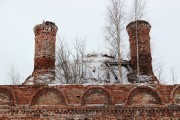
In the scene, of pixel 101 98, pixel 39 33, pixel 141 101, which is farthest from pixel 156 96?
pixel 39 33

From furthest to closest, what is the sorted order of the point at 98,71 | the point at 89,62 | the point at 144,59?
the point at 89,62, the point at 98,71, the point at 144,59

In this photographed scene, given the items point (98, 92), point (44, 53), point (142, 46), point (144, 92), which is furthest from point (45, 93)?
point (142, 46)

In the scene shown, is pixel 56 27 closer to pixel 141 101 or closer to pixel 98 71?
pixel 98 71

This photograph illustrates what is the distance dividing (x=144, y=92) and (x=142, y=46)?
7.57 feet

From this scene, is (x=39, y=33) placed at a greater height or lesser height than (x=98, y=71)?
greater

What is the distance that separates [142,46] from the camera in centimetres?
1042

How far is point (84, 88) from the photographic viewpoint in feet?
27.9

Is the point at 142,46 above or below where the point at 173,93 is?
above

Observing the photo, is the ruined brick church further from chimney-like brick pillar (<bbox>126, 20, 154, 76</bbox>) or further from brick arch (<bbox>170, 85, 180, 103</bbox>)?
chimney-like brick pillar (<bbox>126, 20, 154, 76</bbox>)

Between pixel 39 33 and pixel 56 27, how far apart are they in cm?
62

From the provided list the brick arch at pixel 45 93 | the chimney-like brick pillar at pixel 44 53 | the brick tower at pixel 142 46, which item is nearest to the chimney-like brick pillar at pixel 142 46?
the brick tower at pixel 142 46

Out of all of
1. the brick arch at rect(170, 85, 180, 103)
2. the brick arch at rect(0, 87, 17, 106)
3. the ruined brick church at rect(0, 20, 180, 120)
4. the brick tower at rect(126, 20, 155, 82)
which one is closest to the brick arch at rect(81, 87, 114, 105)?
the ruined brick church at rect(0, 20, 180, 120)

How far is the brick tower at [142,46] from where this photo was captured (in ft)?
33.5

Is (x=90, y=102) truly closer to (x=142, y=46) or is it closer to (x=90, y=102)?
(x=90, y=102)
